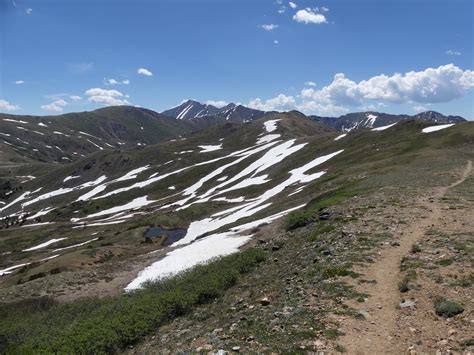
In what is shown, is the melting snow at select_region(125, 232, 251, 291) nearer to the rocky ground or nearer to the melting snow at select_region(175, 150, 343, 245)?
the rocky ground

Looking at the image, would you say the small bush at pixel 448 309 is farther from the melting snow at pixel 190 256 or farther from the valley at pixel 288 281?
the melting snow at pixel 190 256

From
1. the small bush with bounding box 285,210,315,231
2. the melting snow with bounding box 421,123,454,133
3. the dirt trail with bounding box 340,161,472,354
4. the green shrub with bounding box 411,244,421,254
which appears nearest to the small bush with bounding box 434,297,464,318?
the dirt trail with bounding box 340,161,472,354

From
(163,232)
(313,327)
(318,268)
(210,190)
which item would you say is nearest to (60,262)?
(163,232)

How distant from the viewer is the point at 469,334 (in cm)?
1291

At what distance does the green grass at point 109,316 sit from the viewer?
57.4 ft

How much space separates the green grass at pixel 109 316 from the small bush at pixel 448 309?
11.0 meters

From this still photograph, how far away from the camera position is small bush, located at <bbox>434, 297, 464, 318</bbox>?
14336 millimetres

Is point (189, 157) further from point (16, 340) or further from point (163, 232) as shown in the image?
point (16, 340)

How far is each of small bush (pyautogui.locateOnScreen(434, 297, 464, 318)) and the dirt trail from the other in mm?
1507

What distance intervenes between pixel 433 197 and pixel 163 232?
5249cm

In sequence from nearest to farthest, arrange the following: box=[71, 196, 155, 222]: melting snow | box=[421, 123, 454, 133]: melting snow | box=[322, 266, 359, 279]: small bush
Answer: box=[322, 266, 359, 279]: small bush
box=[421, 123, 454, 133]: melting snow
box=[71, 196, 155, 222]: melting snow

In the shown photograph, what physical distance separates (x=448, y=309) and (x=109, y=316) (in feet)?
52.4

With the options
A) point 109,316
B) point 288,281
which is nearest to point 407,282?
point 288,281

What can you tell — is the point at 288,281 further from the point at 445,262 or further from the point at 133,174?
the point at 133,174
